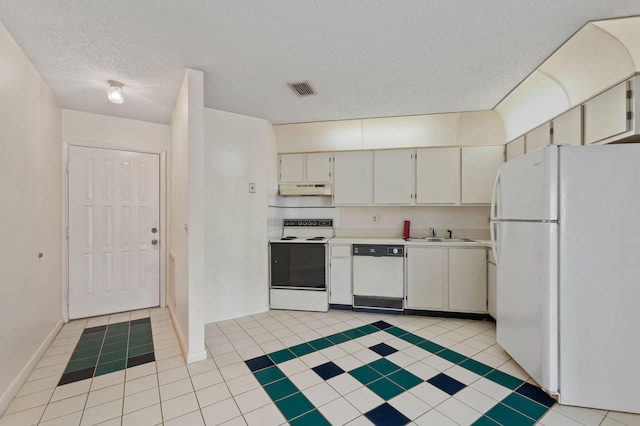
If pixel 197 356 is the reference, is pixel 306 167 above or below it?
above

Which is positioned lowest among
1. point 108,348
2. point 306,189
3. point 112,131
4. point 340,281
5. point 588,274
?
point 108,348

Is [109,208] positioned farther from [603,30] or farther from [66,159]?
[603,30]

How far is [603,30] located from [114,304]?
206 inches

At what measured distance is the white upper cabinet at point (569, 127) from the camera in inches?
82.7

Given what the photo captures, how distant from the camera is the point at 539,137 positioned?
102 inches

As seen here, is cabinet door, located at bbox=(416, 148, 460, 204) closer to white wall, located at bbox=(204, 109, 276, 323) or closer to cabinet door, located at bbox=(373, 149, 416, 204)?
cabinet door, located at bbox=(373, 149, 416, 204)

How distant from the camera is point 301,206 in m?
4.01

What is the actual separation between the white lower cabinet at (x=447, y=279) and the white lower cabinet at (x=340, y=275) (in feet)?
2.35

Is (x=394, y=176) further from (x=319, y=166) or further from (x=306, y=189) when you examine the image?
(x=306, y=189)

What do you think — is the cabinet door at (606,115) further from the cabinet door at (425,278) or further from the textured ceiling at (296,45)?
the cabinet door at (425,278)

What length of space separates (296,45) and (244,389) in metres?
2.45

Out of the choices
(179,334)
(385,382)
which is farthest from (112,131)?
(385,382)

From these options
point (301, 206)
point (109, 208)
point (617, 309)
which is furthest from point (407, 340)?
point (109, 208)

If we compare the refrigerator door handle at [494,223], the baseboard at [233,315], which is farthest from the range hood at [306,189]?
the refrigerator door handle at [494,223]
